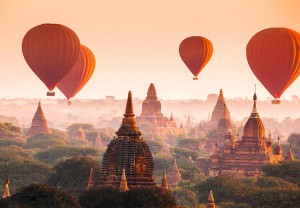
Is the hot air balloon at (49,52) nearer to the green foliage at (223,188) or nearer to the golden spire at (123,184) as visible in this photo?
the green foliage at (223,188)

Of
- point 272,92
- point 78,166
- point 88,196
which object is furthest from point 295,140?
point 88,196

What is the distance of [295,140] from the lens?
180 meters

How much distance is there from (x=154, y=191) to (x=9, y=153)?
6547 cm

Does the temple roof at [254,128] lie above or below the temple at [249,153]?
above

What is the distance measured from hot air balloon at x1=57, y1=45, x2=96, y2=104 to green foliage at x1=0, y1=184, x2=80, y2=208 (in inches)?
2148

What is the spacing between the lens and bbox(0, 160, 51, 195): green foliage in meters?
107

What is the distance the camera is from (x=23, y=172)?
364ft

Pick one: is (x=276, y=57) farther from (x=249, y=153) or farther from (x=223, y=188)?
(x=223, y=188)

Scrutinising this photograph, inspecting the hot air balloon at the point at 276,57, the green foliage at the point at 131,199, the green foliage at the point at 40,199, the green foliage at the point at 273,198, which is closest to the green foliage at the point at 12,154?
the hot air balloon at the point at 276,57

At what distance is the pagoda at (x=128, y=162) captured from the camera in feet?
252

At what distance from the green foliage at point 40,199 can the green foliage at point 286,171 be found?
4156 centimetres

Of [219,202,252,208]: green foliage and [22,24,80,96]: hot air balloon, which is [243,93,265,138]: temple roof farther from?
[219,202,252,208]: green foliage

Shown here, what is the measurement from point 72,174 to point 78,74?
2491 cm

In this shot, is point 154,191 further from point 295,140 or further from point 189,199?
point 295,140
